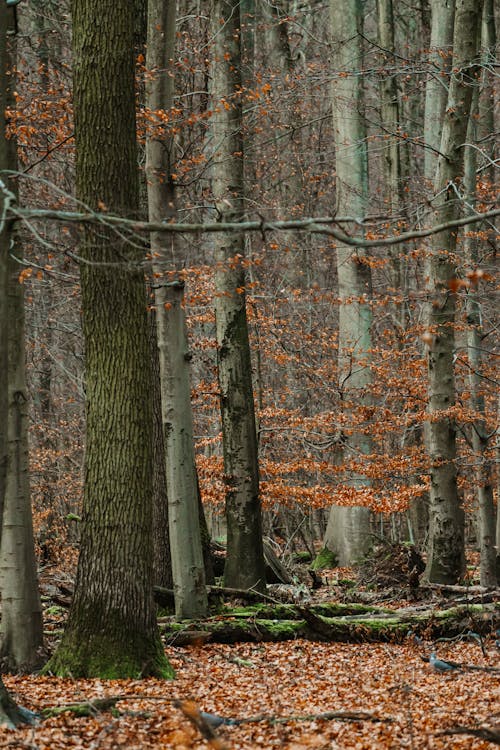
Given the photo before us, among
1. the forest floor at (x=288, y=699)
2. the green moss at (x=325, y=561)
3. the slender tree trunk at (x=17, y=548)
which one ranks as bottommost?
the forest floor at (x=288, y=699)

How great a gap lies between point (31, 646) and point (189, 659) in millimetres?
1568

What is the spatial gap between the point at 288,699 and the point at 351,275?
30.3 ft

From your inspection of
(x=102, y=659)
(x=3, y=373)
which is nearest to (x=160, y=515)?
(x=102, y=659)

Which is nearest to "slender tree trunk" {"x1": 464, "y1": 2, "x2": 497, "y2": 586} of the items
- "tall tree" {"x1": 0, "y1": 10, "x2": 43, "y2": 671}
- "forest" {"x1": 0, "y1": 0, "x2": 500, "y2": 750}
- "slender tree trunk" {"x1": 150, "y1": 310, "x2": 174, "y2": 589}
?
"forest" {"x1": 0, "y1": 0, "x2": 500, "y2": 750}

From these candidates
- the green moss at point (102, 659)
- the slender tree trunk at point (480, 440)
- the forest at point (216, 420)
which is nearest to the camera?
the forest at point (216, 420)

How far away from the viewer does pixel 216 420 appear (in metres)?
17.7

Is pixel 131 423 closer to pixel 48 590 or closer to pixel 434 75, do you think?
pixel 48 590

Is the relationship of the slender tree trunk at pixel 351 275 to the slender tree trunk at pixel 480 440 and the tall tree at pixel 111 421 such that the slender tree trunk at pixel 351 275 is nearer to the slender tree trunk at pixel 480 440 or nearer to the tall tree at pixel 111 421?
the slender tree trunk at pixel 480 440

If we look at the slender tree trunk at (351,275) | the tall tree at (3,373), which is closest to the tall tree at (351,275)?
the slender tree trunk at (351,275)

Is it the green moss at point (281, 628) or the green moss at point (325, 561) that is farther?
the green moss at point (325, 561)

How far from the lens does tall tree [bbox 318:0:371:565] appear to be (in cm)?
1459

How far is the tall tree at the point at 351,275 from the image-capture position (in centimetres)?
1459

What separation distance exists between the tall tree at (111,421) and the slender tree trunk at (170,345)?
1780 millimetres

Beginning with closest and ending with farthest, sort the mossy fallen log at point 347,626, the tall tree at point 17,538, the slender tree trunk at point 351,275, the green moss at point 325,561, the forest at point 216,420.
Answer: the forest at point 216,420 → the tall tree at point 17,538 → the mossy fallen log at point 347,626 → the slender tree trunk at point 351,275 → the green moss at point 325,561
